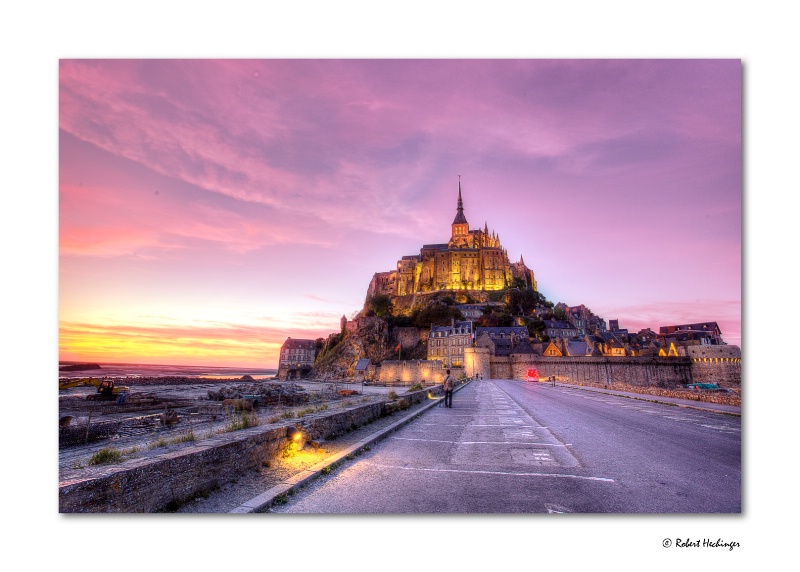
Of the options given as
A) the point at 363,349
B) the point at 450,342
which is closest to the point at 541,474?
the point at 450,342

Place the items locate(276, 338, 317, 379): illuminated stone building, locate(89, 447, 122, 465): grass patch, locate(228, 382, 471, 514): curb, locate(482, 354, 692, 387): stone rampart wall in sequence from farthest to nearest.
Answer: locate(276, 338, 317, 379): illuminated stone building < locate(482, 354, 692, 387): stone rampart wall < locate(89, 447, 122, 465): grass patch < locate(228, 382, 471, 514): curb

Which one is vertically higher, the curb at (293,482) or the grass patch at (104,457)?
the grass patch at (104,457)

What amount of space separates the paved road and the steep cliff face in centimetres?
6950

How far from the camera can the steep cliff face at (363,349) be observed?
79375 mm

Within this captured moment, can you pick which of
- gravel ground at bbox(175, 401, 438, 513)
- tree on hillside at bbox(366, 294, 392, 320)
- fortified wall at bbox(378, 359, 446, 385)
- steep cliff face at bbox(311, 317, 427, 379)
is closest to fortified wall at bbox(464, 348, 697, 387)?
fortified wall at bbox(378, 359, 446, 385)

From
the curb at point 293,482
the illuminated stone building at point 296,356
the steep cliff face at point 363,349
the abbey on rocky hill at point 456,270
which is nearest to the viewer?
the curb at point 293,482

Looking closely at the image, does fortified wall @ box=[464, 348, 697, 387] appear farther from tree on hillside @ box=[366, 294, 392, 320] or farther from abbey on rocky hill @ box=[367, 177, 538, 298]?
abbey on rocky hill @ box=[367, 177, 538, 298]

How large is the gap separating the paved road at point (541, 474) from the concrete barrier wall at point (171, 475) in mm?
853

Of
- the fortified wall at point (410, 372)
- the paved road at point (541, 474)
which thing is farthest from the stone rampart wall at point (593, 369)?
the paved road at point (541, 474)

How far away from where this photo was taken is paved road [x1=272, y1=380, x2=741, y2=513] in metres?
4.73

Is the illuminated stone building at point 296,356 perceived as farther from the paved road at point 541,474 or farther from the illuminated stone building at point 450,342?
the paved road at point 541,474

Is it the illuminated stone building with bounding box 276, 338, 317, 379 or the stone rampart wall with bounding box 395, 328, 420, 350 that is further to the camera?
the illuminated stone building with bounding box 276, 338, 317, 379

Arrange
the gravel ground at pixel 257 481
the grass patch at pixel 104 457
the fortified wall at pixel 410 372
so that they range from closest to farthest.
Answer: the gravel ground at pixel 257 481 → the grass patch at pixel 104 457 → the fortified wall at pixel 410 372

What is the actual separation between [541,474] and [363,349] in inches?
2965
